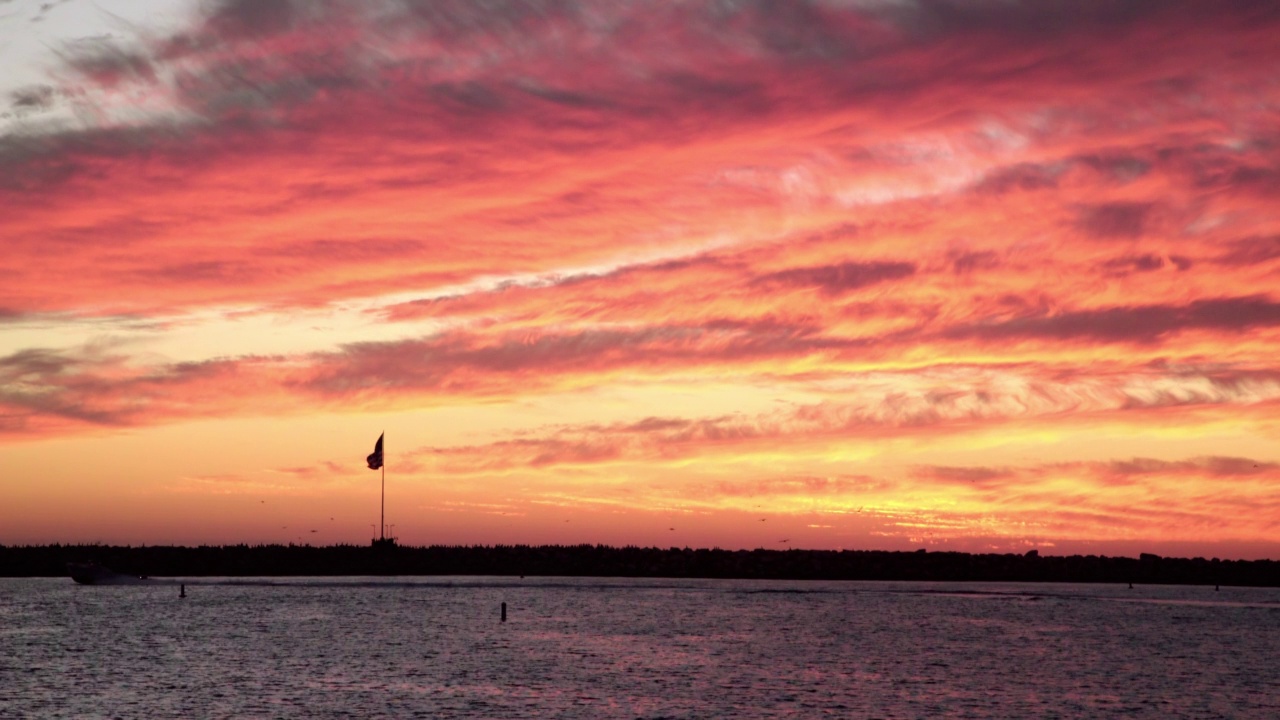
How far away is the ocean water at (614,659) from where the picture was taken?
196ft

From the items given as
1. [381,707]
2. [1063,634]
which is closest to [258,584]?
[1063,634]

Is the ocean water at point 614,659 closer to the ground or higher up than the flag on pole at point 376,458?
closer to the ground

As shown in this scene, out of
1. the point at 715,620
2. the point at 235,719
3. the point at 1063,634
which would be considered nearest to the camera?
the point at 235,719

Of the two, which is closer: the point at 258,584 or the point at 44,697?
the point at 44,697

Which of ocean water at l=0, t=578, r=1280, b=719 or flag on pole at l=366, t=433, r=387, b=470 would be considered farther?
flag on pole at l=366, t=433, r=387, b=470

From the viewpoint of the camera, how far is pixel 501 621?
371 feet

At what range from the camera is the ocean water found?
2357 inches

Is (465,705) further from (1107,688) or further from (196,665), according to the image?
(1107,688)

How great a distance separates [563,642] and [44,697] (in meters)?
41.4

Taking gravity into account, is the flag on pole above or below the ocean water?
above

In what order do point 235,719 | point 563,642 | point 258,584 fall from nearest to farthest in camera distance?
point 235,719
point 563,642
point 258,584

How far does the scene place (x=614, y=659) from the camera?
80.8m

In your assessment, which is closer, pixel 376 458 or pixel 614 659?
pixel 614 659

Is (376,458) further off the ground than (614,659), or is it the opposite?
(376,458)
